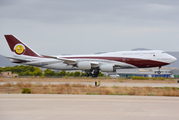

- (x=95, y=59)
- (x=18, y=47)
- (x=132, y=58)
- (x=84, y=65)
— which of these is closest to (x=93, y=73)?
(x=95, y=59)

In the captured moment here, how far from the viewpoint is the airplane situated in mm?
43812

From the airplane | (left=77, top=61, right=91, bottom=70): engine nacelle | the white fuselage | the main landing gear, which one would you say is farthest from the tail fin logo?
the main landing gear

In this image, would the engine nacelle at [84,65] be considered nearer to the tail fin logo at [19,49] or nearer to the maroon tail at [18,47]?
the maroon tail at [18,47]

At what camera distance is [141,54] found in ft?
144

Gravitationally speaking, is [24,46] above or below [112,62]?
above

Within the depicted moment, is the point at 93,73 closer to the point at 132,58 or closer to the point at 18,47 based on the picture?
the point at 132,58

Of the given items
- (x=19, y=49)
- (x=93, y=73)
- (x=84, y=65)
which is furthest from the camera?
(x=19, y=49)

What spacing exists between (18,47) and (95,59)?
15.7 meters

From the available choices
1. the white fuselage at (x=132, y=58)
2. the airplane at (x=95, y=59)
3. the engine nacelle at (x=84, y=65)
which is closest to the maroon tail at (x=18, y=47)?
the airplane at (x=95, y=59)

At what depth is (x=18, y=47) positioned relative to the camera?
51344 millimetres

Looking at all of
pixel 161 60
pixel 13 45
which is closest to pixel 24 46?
pixel 13 45
